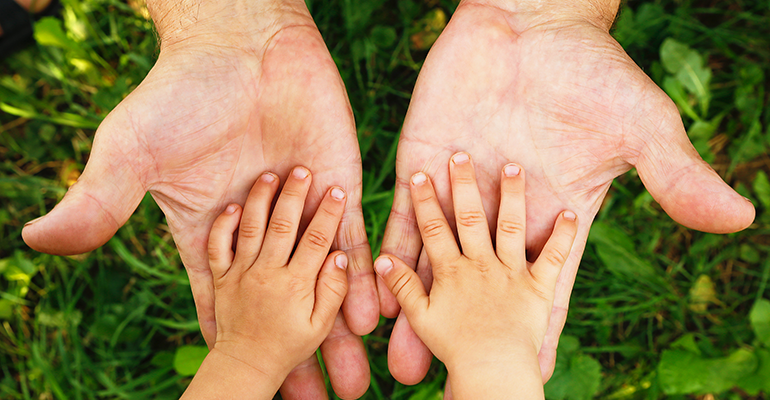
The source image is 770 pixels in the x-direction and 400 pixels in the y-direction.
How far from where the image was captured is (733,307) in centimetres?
274

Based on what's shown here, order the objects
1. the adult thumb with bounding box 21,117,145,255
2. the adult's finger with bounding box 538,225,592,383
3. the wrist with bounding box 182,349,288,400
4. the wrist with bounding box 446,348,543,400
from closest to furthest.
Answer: the adult thumb with bounding box 21,117,145,255 < the wrist with bounding box 446,348,543,400 < the wrist with bounding box 182,349,288,400 < the adult's finger with bounding box 538,225,592,383

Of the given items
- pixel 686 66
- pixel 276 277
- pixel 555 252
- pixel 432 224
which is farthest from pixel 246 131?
pixel 686 66

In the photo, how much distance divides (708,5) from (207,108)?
10.0ft

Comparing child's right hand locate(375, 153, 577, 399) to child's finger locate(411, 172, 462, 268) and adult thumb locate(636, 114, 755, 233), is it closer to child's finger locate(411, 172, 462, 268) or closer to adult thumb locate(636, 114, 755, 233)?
child's finger locate(411, 172, 462, 268)

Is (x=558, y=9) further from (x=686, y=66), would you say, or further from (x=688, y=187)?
(x=686, y=66)

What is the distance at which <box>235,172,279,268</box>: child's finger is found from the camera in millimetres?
2139

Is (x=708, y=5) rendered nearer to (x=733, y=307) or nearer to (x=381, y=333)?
(x=733, y=307)

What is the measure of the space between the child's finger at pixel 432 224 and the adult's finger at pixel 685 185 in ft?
2.70

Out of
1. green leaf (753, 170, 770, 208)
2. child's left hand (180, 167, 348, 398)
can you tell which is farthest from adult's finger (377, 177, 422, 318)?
green leaf (753, 170, 770, 208)

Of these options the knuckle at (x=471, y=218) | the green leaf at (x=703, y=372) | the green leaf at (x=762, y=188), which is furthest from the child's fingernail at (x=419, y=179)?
the green leaf at (x=762, y=188)

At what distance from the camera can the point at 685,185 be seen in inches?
70.1

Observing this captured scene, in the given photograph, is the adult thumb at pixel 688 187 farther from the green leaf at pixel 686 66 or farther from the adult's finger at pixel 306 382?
the adult's finger at pixel 306 382

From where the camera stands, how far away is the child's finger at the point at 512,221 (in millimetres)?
2068

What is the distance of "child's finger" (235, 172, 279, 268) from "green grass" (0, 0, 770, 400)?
639mm
